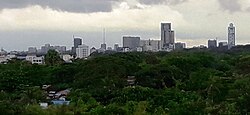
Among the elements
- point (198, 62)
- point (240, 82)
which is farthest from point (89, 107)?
point (198, 62)

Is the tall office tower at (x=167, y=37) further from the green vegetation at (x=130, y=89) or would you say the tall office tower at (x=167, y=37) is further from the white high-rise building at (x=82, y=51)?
the green vegetation at (x=130, y=89)

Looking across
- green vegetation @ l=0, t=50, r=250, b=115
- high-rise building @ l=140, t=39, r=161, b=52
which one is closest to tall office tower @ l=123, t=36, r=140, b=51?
high-rise building @ l=140, t=39, r=161, b=52

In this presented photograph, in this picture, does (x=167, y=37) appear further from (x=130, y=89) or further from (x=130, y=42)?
(x=130, y=89)

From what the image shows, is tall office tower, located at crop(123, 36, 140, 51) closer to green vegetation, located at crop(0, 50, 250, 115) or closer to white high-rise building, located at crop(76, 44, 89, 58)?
white high-rise building, located at crop(76, 44, 89, 58)

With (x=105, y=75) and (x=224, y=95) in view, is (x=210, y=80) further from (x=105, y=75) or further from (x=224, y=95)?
(x=105, y=75)

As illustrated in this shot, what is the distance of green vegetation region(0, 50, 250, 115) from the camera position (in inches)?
857

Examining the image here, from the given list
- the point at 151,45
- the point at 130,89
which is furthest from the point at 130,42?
the point at 130,89

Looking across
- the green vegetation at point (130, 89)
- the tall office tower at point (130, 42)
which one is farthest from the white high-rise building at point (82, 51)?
the green vegetation at point (130, 89)

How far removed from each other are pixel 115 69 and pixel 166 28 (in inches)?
4053

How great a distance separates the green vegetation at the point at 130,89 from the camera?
21.8 m

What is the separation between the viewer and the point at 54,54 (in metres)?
53.7

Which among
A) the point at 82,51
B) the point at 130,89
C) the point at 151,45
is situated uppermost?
the point at 151,45

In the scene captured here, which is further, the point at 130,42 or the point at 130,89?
the point at 130,42

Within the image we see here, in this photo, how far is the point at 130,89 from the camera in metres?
26.9
